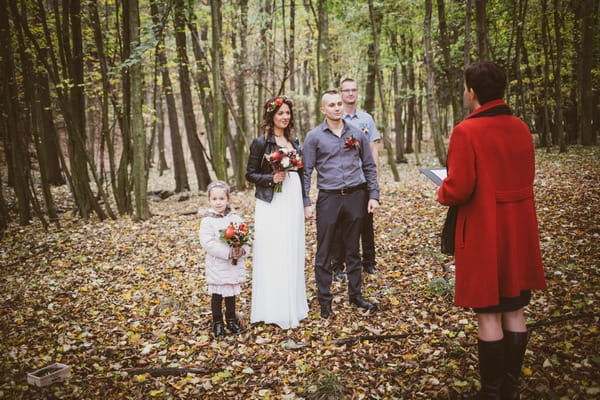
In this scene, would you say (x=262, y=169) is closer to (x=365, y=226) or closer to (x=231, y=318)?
(x=231, y=318)

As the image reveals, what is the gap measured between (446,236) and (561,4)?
1732cm

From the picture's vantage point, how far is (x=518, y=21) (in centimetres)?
1373

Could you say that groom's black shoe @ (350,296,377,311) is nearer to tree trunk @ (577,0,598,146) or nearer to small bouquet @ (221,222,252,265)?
small bouquet @ (221,222,252,265)

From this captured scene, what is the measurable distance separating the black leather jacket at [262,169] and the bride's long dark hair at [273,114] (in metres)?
0.12

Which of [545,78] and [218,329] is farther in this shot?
[545,78]

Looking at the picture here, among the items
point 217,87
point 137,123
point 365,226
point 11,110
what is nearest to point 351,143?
point 365,226

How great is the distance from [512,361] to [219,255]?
2.92m

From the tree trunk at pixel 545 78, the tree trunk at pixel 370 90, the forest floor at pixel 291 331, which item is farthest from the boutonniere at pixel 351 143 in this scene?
the tree trunk at pixel 545 78

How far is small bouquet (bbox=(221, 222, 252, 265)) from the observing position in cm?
417

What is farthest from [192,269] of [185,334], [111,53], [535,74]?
[535,74]

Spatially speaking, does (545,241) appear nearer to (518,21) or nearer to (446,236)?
(446,236)

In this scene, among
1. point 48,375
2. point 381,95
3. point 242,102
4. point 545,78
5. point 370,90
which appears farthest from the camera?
point 370,90

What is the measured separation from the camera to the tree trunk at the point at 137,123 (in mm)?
9332

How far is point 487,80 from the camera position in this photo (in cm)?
270
